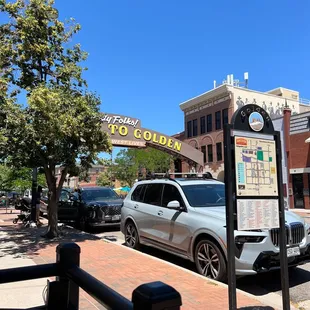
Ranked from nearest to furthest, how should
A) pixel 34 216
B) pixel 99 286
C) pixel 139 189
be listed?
pixel 99 286, pixel 139 189, pixel 34 216

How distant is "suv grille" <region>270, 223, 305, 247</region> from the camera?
5676 millimetres

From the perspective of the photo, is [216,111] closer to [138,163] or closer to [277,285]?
[138,163]

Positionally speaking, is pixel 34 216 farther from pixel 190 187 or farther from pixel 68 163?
pixel 190 187

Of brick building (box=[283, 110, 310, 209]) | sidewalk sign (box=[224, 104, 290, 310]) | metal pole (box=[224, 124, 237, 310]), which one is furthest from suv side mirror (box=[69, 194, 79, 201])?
brick building (box=[283, 110, 310, 209])

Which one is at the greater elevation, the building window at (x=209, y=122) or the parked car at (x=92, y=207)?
the building window at (x=209, y=122)

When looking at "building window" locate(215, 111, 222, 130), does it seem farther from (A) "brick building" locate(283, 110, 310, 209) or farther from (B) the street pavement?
(B) the street pavement

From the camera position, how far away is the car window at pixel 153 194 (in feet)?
26.9

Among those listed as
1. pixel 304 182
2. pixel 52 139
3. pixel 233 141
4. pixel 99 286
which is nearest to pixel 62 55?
pixel 52 139

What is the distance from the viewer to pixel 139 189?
9234mm

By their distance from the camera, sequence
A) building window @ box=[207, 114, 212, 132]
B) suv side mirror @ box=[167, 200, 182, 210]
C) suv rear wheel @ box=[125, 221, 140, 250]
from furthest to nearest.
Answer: building window @ box=[207, 114, 212, 132] → suv rear wheel @ box=[125, 221, 140, 250] → suv side mirror @ box=[167, 200, 182, 210]

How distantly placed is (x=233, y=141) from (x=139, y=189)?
558cm

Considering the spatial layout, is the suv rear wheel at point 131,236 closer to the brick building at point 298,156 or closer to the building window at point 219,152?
the brick building at point 298,156

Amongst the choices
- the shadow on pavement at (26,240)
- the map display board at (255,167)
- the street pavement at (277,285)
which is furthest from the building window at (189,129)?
the map display board at (255,167)

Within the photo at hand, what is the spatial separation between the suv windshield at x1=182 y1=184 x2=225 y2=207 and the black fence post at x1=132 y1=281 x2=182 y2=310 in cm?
552
